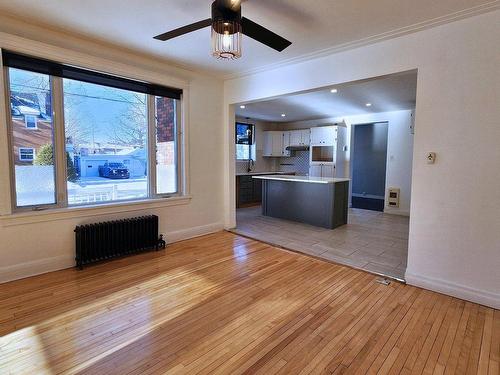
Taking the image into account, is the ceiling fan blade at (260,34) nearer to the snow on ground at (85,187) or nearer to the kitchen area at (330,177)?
the kitchen area at (330,177)

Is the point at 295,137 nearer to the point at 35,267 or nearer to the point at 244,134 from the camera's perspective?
the point at 244,134

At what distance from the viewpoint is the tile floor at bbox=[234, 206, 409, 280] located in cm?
330

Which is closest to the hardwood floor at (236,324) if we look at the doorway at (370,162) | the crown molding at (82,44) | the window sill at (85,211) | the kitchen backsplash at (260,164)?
the window sill at (85,211)

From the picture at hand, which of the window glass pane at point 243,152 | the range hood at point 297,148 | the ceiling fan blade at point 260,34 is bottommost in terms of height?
the window glass pane at point 243,152

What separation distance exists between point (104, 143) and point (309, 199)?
3520 millimetres

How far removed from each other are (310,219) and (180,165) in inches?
103

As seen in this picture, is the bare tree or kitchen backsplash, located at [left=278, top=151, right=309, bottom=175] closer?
the bare tree

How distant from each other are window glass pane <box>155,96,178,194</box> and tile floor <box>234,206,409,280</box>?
1427 mm

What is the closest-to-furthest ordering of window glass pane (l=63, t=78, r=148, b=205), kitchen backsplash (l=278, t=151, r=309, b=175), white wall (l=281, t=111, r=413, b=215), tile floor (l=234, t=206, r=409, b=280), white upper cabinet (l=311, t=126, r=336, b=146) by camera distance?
window glass pane (l=63, t=78, r=148, b=205) < tile floor (l=234, t=206, r=409, b=280) < white wall (l=281, t=111, r=413, b=215) < white upper cabinet (l=311, t=126, r=336, b=146) < kitchen backsplash (l=278, t=151, r=309, b=175)

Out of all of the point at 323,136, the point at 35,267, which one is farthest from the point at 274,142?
the point at 35,267

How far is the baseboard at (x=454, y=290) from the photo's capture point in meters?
2.32

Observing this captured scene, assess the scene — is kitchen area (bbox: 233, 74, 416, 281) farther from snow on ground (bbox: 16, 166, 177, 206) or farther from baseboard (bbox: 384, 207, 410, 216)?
snow on ground (bbox: 16, 166, 177, 206)

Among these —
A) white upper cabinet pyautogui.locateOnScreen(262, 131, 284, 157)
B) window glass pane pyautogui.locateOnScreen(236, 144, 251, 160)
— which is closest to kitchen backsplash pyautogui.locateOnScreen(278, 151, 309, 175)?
white upper cabinet pyautogui.locateOnScreen(262, 131, 284, 157)

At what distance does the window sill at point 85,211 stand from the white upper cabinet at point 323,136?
4.37 meters
